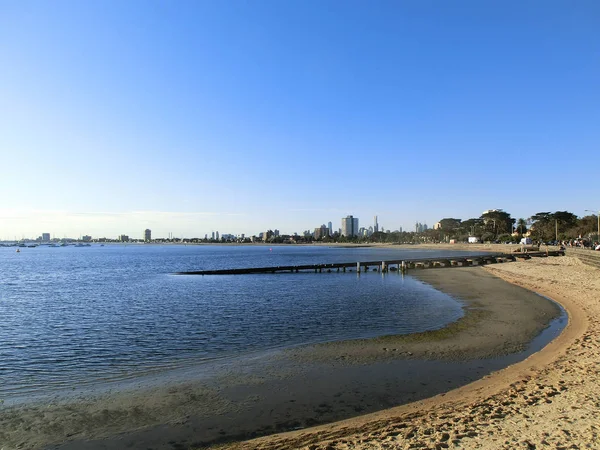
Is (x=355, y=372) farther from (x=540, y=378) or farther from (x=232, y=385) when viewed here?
(x=540, y=378)

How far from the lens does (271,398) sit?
10297mm

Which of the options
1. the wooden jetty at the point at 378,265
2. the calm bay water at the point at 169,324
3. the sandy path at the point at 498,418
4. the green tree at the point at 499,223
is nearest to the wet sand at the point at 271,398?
the sandy path at the point at 498,418

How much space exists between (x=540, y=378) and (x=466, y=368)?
227cm

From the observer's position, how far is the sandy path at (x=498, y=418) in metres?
6.89

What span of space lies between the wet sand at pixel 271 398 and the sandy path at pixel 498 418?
1.27ft

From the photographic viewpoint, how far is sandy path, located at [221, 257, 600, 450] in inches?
271

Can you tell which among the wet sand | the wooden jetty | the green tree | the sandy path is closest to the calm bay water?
the wet sand

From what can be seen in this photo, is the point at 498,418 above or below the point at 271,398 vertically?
above

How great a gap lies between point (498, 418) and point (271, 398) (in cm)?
539

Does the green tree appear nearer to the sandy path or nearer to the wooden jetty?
the wooden jetty

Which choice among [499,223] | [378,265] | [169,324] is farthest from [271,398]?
[499,223]

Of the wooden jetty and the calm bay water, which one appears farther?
the wooden jetty

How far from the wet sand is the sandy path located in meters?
0.39

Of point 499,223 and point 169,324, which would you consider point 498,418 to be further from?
point 499,223
